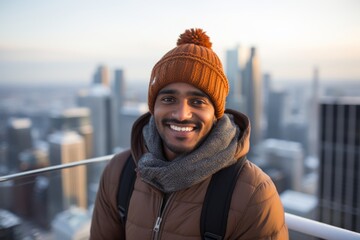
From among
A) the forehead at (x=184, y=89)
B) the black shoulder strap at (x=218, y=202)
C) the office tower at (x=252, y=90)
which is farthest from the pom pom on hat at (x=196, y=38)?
the office tower at (x=252, y=90)

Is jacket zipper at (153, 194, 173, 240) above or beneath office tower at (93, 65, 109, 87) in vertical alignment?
beneath

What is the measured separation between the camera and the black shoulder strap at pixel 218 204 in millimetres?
1155

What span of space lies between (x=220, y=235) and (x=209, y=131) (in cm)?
45

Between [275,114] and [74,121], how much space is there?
35.9 m

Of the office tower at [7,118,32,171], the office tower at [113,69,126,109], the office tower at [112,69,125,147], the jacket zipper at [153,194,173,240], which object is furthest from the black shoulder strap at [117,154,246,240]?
the office tower at [113,69,126,109]

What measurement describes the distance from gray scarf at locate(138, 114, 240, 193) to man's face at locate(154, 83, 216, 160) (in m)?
0.04

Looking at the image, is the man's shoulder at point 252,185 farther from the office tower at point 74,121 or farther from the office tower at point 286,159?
the office tower at point 286,159

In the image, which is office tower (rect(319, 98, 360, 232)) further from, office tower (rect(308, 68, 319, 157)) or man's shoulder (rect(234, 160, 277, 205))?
man's shoulder (rect(234, 160, 277, 205))

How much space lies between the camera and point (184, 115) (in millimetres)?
1273

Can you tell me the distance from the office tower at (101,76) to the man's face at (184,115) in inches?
1393

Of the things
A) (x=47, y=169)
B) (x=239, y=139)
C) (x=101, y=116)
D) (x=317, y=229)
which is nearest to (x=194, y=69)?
(x=239, y=139)

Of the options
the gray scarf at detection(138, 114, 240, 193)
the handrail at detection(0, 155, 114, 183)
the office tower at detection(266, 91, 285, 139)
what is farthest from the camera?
the office tower at detection(266, 91, 285, 139)

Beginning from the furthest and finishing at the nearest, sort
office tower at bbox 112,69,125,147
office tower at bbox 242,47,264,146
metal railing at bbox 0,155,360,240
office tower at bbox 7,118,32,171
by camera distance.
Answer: office tower at bbox 112,69,125,147, office tower at bbox 242,47,264,146, office tower at bbox 7,118,32,171, metal railing at bbox 0,155,360,240

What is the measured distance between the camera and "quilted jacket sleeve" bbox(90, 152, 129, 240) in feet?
4.90
